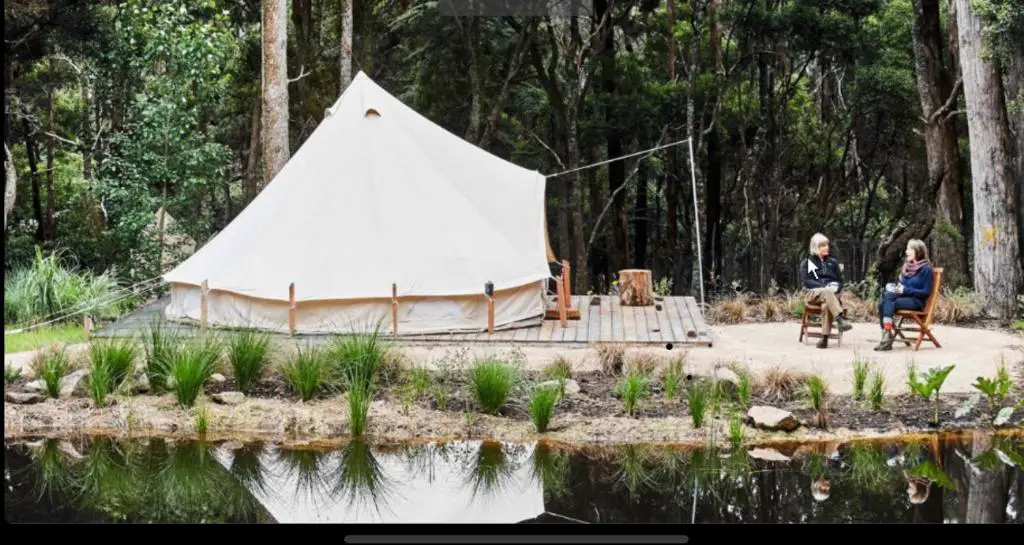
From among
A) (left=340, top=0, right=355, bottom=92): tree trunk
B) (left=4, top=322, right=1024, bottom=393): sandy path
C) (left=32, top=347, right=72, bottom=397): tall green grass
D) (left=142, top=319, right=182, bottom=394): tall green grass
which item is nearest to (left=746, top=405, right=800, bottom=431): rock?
(left=4, top=322, right=1024, bottom=393): sandy path

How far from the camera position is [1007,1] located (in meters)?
9.53

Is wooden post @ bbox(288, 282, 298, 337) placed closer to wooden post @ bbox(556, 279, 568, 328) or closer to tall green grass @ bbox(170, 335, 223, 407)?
tall green grass @ bbox(170, 335, 223, 407)

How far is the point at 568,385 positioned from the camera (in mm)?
6688

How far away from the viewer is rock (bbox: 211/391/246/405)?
6.29 meters

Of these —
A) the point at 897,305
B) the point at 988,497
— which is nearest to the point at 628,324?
the point at 897,305

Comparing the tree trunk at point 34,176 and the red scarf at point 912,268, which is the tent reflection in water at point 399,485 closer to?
the tree trunk at point 34,176

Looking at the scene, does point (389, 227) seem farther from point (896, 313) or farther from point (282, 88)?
point (896, 313)

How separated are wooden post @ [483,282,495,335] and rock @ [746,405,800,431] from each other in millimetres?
3102

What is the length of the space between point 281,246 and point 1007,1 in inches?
250

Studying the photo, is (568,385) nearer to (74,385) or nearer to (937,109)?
(74,385)

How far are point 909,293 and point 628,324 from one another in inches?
85.8

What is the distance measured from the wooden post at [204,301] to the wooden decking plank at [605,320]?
2.82 metres

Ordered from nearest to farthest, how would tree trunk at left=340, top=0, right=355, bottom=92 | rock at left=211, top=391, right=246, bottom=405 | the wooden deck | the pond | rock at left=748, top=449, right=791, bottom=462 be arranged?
the pond < rock at left=748, top=449, right=791, bottom=462 < rock at left=211, top=391, right=246, bottom=405 < the wooden deck < tree trunk at left=340, top=0, right=355, bottom=92
